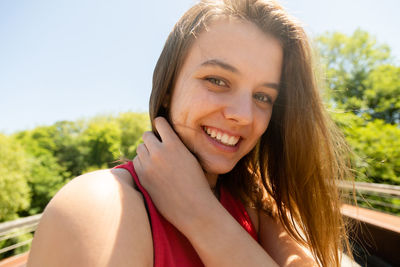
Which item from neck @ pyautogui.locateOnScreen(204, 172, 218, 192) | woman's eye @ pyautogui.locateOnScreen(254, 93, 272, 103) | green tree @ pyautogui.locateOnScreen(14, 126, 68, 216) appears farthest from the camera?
green tree @ pyautogui.locateOnScreen(14, 126, 68, 216)

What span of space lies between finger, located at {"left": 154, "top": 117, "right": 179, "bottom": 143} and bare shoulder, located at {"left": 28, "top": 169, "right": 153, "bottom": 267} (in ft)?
1.44

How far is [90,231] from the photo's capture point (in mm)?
727

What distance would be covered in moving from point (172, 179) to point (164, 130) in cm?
32

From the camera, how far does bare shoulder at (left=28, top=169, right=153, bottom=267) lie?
27.7 inches

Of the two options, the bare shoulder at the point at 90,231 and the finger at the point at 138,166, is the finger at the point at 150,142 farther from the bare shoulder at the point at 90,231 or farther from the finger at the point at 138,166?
the bare shoulder at the point at 90,231

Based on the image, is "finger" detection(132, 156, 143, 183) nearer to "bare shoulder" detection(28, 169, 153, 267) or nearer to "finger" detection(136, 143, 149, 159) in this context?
"finger" detection(136, 143, 149, 159)

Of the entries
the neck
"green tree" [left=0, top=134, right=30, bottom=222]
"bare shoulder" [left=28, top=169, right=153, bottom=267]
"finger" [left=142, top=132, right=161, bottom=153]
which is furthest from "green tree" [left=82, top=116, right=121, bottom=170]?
"bare shoulder" [left=28, top=169, right=153, bottom=267]

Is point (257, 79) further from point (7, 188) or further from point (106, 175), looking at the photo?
point (7, 188)

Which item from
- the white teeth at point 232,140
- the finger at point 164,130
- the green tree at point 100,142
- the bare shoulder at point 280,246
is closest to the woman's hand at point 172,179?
the finger at point 164,130

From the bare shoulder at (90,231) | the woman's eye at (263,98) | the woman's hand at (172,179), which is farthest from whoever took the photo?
the woman's eye at (263,98)

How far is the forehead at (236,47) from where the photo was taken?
1.18 meters

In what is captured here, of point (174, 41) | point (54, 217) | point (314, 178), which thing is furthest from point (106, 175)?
point (314, 178)

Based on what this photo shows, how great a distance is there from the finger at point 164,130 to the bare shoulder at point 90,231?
44 cm

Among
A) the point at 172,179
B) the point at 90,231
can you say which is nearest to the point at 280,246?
the point at 172,179
